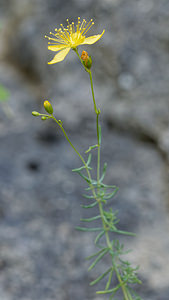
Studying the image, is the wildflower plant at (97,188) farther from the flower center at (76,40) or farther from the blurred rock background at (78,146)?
the blurred rock background at (78,146)

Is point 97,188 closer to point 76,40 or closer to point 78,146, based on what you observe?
point 76,40

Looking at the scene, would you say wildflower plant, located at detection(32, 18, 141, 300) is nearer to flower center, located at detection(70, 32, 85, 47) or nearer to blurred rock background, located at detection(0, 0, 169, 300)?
flower center, located at detection(70, 32, 85, 47)

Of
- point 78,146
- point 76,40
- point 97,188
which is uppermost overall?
point 78,146

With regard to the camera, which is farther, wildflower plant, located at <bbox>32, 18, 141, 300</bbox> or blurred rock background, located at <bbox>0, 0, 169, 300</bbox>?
blurred rock background, located at <bbox>0, 0, 169, 300</bbox>

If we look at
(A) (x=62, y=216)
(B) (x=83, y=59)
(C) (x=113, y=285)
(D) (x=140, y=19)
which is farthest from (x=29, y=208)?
(D) (x=140, y=19)

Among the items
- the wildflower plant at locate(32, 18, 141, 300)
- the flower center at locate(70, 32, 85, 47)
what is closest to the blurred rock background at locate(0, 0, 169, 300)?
the wildflower plant at locate(32, 18, 141, 300)

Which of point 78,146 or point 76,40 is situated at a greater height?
point 78,146

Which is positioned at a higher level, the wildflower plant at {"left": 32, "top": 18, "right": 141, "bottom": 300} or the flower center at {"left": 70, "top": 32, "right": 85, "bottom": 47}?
the flower center at {"left": 70, "top": 32, "right": 85, "bottom": 47}

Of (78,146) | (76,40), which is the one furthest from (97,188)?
(78,146)

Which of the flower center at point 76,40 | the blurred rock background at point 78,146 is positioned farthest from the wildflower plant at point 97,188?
the blurred rock background at point 78,146
